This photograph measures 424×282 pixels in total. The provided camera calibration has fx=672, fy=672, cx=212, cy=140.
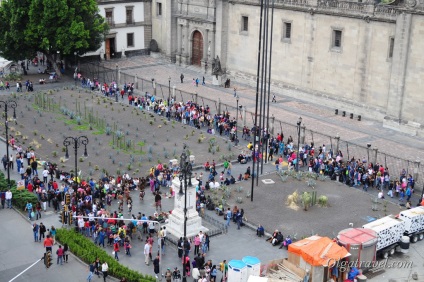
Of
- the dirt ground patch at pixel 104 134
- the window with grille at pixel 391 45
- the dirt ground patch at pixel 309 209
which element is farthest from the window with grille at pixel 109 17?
the dirt ground patch at pixel 309 209

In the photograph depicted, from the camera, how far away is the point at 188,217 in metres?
32.2

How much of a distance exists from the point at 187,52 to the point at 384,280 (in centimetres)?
4453

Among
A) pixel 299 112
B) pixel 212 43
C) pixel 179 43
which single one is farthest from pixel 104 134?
pixel 179 43

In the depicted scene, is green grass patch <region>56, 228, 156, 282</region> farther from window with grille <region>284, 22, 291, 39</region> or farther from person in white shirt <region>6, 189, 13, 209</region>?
window with grille <region>284, 22, 291, 39</region>

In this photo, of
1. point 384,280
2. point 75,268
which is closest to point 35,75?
point 75,268

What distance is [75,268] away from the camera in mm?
29172

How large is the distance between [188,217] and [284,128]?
1966 cm

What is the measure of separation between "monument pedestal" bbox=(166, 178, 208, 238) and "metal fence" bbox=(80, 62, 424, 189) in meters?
12.3

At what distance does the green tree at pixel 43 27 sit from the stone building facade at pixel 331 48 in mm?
11811

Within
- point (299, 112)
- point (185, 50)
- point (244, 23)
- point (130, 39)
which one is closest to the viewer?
point (299, 112)

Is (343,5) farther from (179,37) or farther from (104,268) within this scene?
(104,268)

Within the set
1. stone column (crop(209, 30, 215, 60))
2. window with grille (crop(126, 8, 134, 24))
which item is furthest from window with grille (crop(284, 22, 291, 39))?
window with grille (crop(126, 8, 134, 24))

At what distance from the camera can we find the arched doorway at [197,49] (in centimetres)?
6781

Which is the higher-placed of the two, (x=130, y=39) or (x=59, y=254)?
(x=130, y=39)
